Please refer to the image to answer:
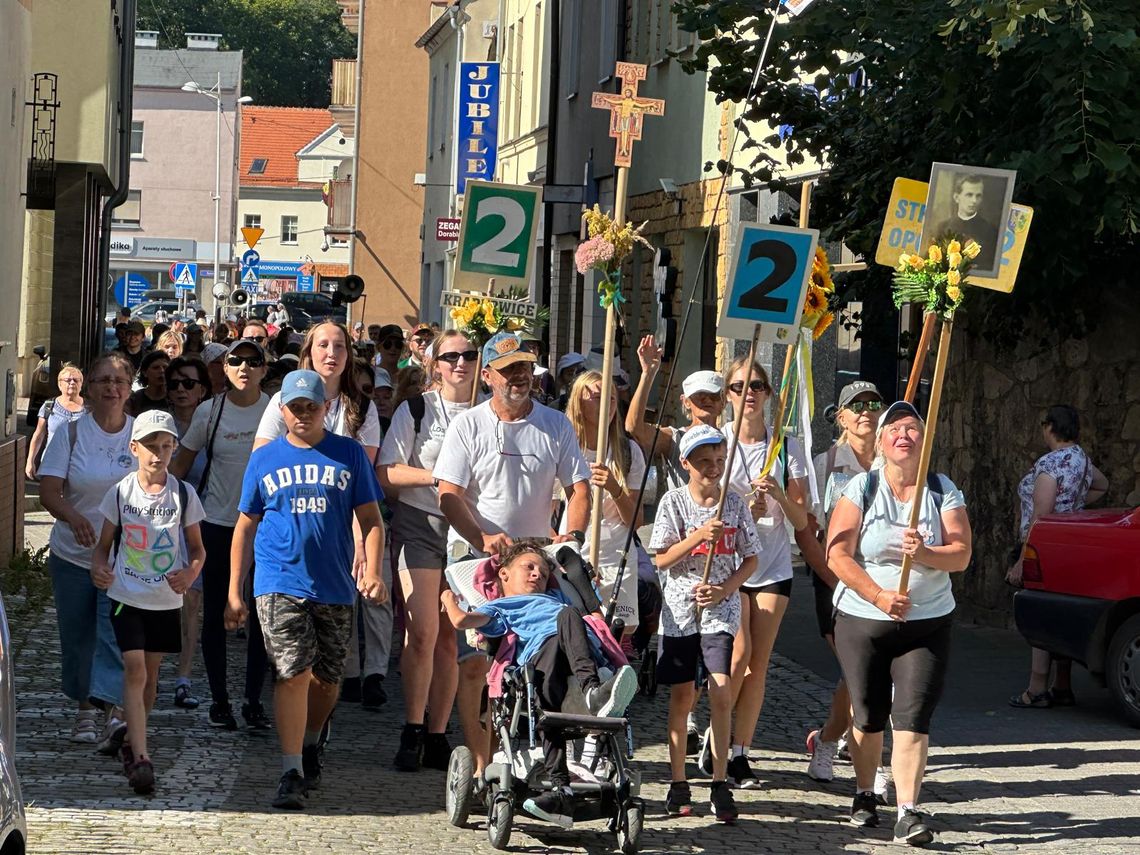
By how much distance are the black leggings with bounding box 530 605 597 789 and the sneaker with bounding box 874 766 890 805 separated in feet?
5.56

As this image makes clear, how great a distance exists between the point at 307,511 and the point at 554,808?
5.57 feet

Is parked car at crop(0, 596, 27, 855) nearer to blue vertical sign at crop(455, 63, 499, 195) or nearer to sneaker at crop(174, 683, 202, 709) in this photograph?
sneaker at crop(174, 683, 202, 709)

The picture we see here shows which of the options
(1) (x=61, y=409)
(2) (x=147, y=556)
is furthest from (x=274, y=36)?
(2) (x=147, y=556)

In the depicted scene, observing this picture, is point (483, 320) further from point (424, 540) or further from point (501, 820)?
point (501, 820)

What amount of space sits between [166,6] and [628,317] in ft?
289

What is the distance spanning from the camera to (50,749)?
9180mm

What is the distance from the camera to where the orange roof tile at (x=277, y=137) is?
10962 centimetres

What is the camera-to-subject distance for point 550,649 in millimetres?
7551

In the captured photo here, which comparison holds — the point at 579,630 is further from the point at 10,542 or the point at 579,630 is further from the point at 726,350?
the point at 726,350

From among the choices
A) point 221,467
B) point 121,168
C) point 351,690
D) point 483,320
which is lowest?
point 351,690

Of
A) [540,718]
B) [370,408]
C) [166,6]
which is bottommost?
[540,718]

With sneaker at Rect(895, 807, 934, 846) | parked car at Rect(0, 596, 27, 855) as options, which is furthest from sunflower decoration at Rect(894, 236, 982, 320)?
parked car at Rect(0, 596, 27, 855)

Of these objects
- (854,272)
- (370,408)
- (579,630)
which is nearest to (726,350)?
(854,272)

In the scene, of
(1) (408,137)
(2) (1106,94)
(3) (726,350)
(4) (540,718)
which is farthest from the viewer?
(1) (408,137)
